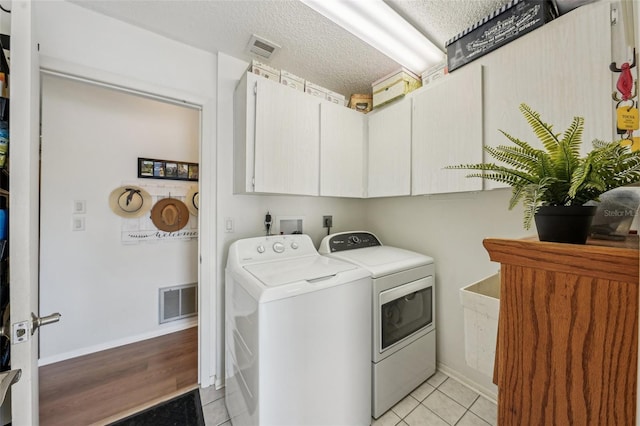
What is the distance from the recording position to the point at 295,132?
66.9 inches

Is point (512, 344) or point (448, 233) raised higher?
point (448, 233)

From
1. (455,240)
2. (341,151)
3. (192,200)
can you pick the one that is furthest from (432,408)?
(192,200)

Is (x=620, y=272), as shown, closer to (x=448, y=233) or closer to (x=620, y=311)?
(x=620, y=311)

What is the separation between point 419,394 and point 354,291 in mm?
1067

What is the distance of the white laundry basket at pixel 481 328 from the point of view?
36.9 inches

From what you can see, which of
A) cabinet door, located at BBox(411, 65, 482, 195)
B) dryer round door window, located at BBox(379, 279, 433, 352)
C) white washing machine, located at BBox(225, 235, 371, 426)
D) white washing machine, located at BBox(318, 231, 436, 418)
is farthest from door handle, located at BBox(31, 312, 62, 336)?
cabinet door, located at BBox(411, 65, 482, 195)

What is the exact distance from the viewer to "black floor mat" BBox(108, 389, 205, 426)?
144 centimetres

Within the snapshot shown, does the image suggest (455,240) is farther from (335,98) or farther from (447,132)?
(335,98)

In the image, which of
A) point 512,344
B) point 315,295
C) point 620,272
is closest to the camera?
point 620,272

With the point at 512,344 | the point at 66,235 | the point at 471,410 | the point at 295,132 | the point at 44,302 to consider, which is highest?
the point at 295,132

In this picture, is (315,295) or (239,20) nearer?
(315,295)

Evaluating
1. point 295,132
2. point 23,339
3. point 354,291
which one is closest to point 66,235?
point 23,339

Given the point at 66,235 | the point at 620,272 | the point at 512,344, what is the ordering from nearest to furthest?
the point at 620,272
the point at 512,344
the point at 66,235

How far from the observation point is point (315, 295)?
3.84ft
